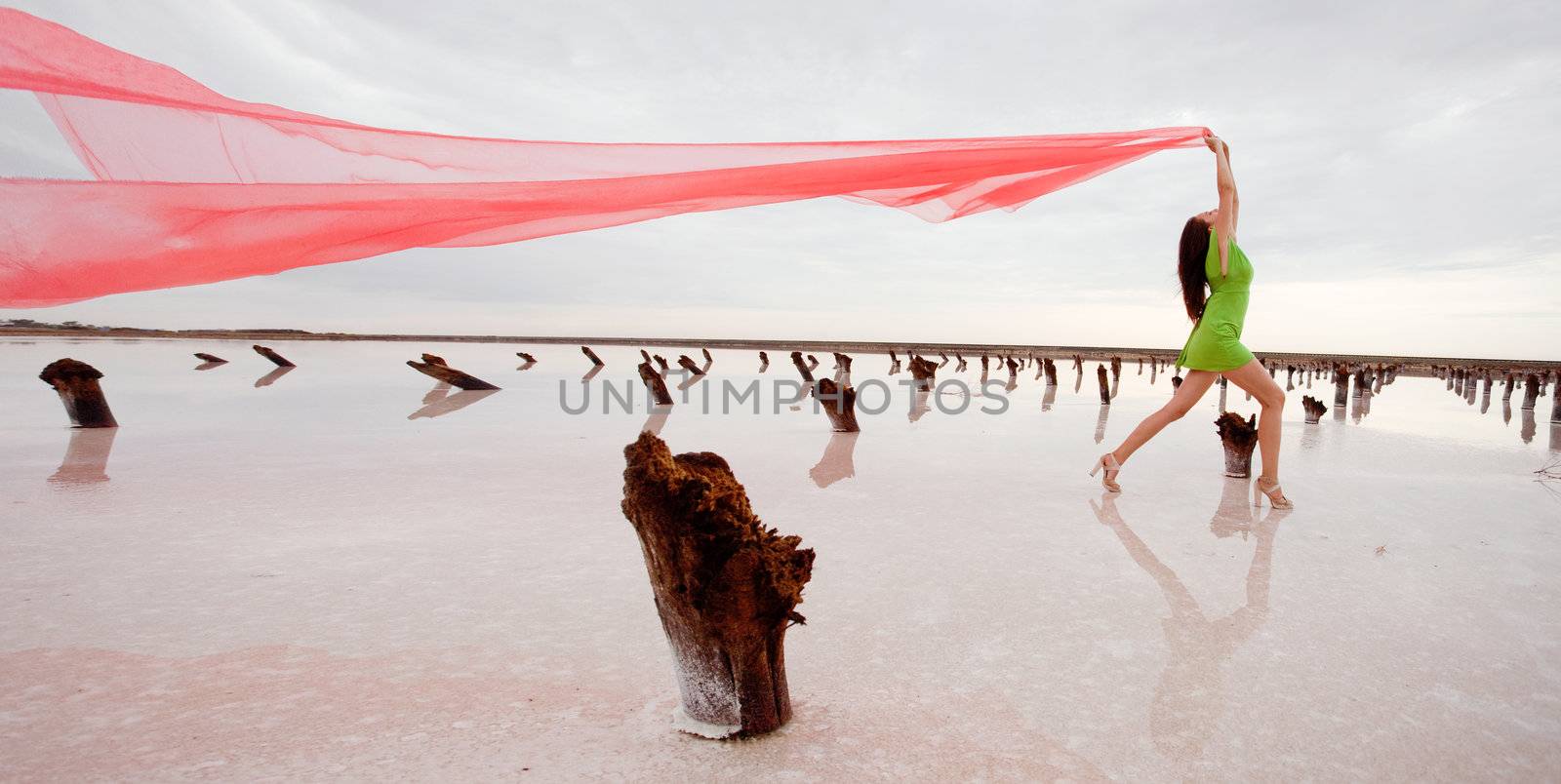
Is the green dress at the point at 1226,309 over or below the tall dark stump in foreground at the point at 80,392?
over

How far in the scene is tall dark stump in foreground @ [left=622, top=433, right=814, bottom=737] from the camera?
6.19 ft

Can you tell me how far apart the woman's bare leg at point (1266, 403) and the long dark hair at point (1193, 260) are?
0.49 m

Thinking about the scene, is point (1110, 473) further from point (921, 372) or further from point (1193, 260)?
point (921, 372)

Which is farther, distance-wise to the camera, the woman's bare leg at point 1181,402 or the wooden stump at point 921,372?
the wooden stump at point 921,372

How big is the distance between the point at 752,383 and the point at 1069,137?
49.6 feet

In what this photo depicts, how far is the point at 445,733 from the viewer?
199cm

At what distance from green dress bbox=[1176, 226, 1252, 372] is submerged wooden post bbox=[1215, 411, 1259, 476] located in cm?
155

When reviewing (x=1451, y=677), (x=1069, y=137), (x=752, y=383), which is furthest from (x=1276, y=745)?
(x=752, y=383)

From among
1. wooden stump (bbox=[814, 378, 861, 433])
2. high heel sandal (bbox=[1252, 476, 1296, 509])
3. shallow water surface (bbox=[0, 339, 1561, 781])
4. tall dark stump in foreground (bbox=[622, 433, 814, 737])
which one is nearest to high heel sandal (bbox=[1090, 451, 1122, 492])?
shallow water surface (bbox=[0, 339, 1561, 781])

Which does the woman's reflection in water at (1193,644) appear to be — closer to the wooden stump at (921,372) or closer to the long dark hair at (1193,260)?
the long dark hair at (1193,260)

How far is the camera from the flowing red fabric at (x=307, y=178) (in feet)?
12.3

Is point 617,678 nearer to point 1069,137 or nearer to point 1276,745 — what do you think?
point 1276,745

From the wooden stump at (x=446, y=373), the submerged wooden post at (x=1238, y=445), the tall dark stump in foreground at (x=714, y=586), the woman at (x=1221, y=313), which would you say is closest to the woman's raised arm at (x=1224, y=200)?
the woman at (x=1221, y=313)

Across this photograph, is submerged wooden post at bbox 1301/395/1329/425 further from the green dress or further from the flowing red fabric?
the flowing red fabric
